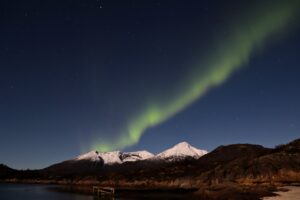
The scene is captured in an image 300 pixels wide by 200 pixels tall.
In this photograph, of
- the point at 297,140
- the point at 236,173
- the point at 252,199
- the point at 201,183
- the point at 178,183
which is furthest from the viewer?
the point at 297,140

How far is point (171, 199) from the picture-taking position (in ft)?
282

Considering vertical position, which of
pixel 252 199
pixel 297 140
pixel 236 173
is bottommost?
pixel 252 199

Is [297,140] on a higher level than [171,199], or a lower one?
higher

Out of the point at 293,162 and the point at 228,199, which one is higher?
the point at 293,162

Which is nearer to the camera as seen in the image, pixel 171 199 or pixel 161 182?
pixel 171 199

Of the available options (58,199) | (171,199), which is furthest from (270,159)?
(58,199)

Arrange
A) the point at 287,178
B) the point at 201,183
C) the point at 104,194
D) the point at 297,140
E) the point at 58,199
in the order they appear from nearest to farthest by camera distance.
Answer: the point at 58,199 < the point at 104,194 < the point at 287,178 < the point at 201,183 < the point at 297,140

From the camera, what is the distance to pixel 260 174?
130625mm

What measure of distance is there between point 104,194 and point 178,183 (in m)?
72.4

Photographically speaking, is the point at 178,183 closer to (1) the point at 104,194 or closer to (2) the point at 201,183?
(2) the point at 201,183

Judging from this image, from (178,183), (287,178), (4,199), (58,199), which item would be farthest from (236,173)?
(4,199)

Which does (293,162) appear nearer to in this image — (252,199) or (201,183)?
(201,183)

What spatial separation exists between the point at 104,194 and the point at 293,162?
7968 cm

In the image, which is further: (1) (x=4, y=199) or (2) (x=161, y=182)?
(2) (x=161, y=182)
